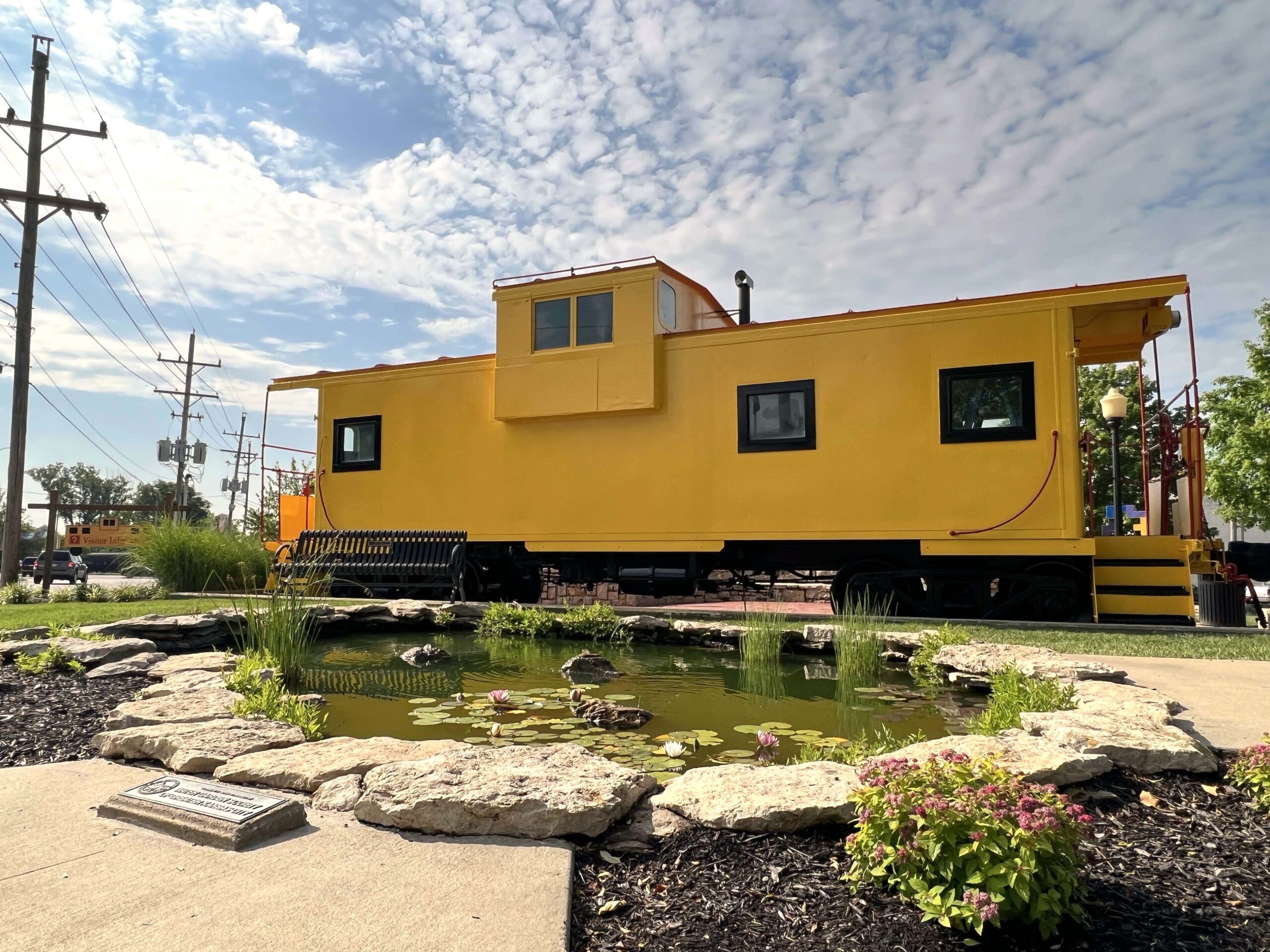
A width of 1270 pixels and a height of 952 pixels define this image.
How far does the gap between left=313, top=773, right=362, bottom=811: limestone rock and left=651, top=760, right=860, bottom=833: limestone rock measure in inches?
36.5

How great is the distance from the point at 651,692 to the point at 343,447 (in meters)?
7.22

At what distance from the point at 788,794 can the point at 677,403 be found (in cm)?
660

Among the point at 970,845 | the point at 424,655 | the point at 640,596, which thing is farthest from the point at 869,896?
the point at 640,596

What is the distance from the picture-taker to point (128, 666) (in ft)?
15.4

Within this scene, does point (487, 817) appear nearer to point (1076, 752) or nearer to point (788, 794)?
point (788, 794)

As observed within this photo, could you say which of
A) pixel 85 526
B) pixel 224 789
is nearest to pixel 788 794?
pixel 224 789

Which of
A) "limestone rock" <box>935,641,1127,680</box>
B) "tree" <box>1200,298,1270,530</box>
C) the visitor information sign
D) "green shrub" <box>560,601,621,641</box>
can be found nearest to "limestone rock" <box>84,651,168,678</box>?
the visitor information sign

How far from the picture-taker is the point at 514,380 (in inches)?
366

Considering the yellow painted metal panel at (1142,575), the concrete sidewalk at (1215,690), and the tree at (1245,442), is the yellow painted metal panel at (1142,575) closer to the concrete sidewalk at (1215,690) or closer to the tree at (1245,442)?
the concrete sidewalk at (1215,690)

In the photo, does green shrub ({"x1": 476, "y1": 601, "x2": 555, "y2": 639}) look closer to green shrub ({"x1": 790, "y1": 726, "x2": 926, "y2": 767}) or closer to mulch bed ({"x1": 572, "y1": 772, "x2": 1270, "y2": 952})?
green shrub ({"x1": 790, "y1": 726, "x2": 926, "y2": 767})

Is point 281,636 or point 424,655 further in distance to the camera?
point 424,655

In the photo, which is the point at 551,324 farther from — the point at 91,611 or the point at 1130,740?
the point at 1130,740

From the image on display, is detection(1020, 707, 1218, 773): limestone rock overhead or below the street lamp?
below

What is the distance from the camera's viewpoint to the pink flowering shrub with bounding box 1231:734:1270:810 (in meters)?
2.30
